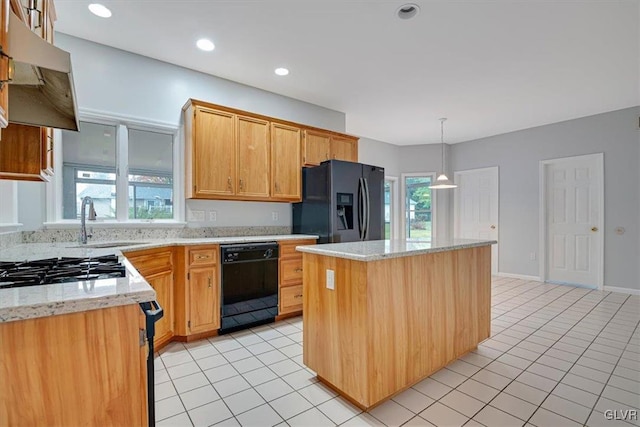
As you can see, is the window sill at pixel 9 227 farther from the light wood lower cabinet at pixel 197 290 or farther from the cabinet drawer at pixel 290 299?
the cabinet drawer at pixel 290 299

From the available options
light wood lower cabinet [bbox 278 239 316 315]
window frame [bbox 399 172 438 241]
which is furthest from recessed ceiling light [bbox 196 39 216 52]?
window frame [bbox 399 172 438 241]

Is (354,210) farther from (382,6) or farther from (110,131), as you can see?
(110,131)

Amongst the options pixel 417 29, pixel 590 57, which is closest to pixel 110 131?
pixel 417 29

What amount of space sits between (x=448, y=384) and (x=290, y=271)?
1.86 meters

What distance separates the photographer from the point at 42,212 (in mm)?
2658

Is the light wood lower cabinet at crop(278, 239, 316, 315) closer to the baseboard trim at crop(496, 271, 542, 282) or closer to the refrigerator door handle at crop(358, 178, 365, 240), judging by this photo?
the refrigerator door handle at crop(358, 178, 365, 240)

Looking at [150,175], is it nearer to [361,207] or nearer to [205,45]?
[205,45]

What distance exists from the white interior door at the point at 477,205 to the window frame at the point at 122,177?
5422mm

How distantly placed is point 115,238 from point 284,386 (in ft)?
6.96

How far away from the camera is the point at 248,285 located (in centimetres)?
312

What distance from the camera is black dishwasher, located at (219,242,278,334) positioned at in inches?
117

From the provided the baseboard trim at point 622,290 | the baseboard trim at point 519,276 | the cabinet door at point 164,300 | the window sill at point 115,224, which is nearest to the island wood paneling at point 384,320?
the cabinet door at point 164,300

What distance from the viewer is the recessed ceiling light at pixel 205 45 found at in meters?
2.85

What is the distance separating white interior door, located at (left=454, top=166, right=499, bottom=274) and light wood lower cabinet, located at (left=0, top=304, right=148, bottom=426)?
20.7ft
